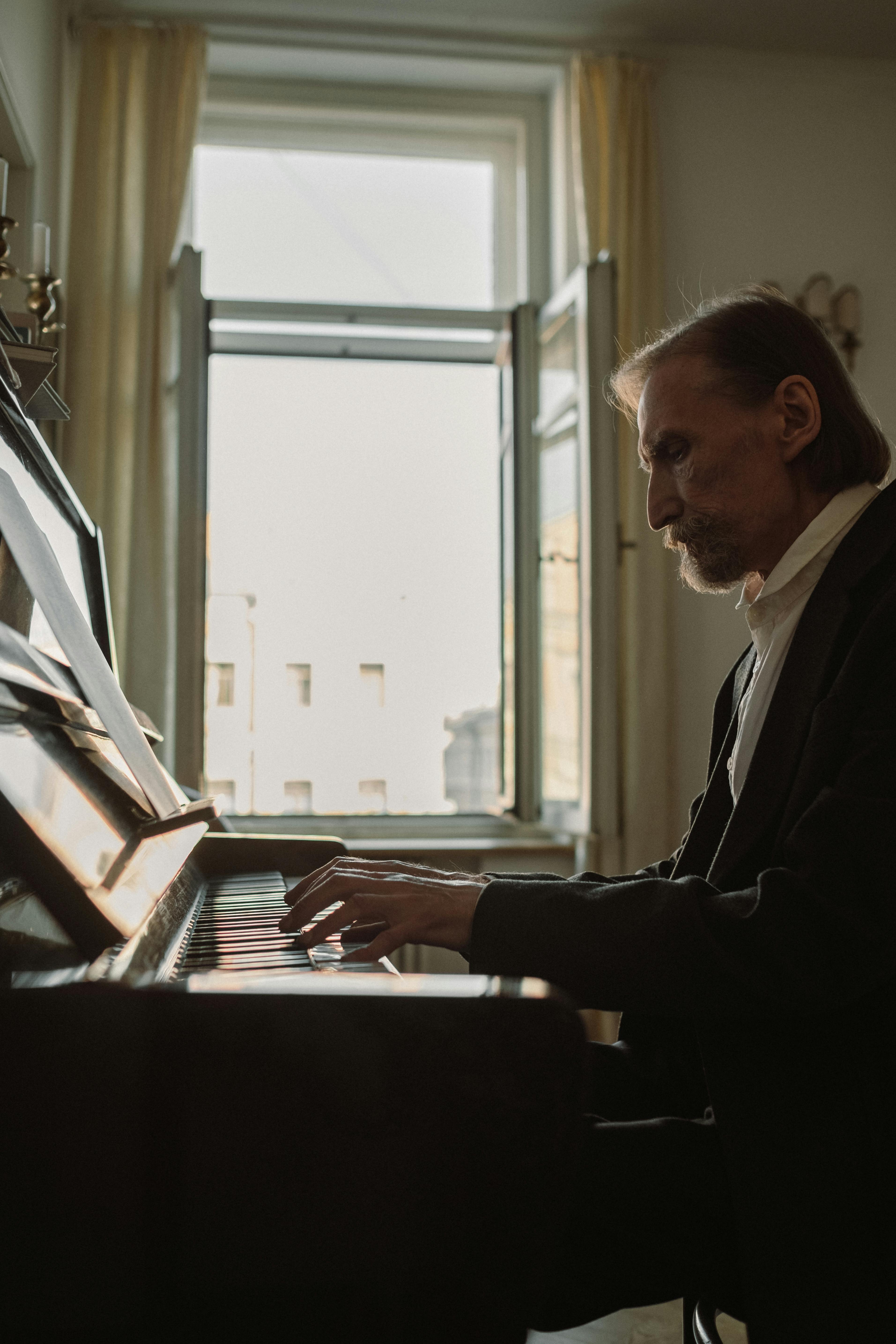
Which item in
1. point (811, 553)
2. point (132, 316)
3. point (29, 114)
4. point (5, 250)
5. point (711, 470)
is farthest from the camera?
point (132, 316)

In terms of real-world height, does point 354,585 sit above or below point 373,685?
above

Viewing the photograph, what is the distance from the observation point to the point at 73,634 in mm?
902

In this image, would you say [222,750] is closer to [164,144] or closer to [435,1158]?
[164,144]

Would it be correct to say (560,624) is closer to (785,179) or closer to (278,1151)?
(785,179)

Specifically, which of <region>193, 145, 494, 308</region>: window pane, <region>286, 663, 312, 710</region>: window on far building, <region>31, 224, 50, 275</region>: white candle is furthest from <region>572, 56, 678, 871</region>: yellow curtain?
<region>31, 224, 50, 275</region>: white candle

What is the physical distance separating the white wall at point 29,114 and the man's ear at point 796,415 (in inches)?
76.3

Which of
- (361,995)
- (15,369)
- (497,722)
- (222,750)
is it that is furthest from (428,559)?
(361,995)

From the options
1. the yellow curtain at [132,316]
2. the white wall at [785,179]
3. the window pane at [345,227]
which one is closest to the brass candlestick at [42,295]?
the yellow curtain at [132,316]

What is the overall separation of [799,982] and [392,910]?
1.14ft

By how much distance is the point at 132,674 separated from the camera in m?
2.90

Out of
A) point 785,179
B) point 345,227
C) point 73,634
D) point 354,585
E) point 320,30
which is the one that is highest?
point 320,30

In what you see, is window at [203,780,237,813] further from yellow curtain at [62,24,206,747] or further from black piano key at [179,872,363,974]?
black piano key at [179,872,363,974]

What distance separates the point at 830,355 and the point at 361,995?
1029mm

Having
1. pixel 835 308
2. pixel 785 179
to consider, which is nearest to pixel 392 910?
pixel 835 308
